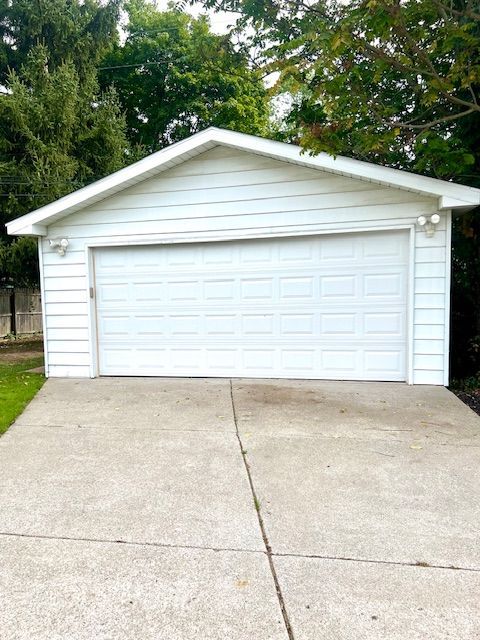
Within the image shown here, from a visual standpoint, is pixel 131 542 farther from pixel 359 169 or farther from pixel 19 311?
pixel 19 311

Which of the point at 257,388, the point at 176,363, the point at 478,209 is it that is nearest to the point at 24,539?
the point at 257,388

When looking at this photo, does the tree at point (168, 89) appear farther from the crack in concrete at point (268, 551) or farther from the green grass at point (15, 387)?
the crack in concrete at point (268, 551)

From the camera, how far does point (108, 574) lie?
2172 mm

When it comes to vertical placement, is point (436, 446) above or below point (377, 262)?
below

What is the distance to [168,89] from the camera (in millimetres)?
17516

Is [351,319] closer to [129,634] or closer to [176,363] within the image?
[176,363]

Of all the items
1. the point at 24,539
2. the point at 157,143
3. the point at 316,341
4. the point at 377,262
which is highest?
the point at 157,143

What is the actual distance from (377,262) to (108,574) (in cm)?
510

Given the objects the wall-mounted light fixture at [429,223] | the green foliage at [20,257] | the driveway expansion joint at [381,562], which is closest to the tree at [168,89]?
the green foliage at [20,257]

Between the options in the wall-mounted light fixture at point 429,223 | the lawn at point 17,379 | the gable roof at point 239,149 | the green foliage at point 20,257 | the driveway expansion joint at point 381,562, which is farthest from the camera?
the green foliage at point 20,257

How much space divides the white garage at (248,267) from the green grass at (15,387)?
→ 497 millimetres

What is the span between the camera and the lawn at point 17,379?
16.8 ft

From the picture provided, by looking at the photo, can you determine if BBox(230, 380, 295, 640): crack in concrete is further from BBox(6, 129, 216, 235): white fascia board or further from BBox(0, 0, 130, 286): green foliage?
BBox(0, 0, 130, 286): green foliage

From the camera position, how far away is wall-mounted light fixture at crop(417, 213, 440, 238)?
5695mm
